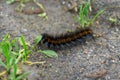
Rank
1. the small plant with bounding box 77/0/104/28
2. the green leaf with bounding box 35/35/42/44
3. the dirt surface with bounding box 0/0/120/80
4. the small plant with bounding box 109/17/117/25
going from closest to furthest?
1. the dirt surface with bounding box 0/0/120/80
2. the green leaf with bounding box 35/35/42/44
3. the small plant with bounding box 77/0/104/28
4. the small plant with bounding box 109/17/117/25

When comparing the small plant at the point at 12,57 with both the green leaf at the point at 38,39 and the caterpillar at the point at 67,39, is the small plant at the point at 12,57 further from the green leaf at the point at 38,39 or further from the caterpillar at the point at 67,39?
the caterpillar at the point at 67,39

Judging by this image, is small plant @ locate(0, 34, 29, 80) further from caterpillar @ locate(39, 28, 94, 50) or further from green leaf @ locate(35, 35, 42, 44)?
caterpillar @ locate(39, 28, 94, 50)

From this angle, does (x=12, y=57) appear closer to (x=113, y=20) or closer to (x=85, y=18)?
(x=85, y=18)

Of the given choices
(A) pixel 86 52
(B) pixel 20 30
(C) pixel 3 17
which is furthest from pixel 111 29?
(C) pixel 3 17

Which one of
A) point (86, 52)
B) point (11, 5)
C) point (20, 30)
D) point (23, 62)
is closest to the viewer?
point (23, 62)

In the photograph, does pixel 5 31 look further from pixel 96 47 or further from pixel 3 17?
pixel 96 47

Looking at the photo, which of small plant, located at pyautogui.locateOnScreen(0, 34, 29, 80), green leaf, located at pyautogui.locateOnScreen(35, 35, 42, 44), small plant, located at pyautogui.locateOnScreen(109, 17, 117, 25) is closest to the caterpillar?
green leaf, located at pyautogui.locateOnScreen(35, 35, 42, 44)

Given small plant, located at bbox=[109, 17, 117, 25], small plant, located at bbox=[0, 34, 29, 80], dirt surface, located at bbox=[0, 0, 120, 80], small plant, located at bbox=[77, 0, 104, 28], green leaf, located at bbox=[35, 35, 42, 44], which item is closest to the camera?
small plant, located at bbox=[0, 34, 29, 80]
